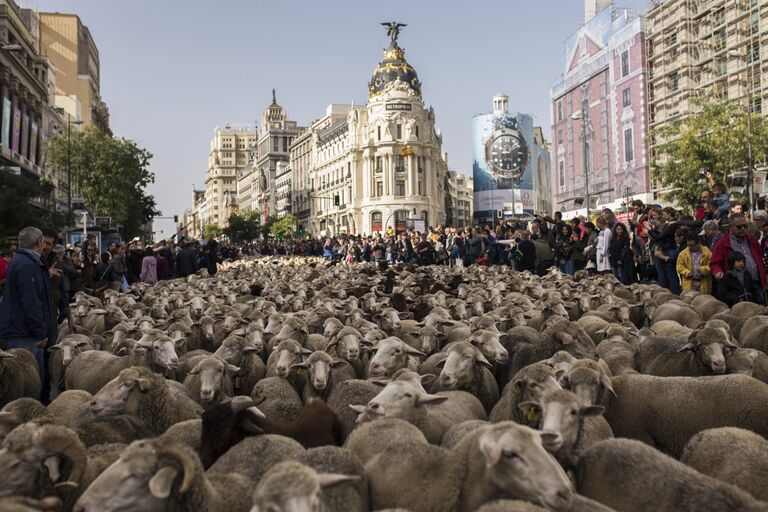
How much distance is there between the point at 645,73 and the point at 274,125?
11207cm

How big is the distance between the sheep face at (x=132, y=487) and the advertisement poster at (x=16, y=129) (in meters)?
49.5

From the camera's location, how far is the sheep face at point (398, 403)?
466 cm

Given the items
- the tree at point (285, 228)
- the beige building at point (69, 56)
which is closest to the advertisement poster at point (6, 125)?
the beige building at point (69, 56)

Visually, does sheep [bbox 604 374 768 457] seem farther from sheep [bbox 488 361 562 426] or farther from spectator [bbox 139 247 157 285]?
spectator [bbox 139 247 157 285]

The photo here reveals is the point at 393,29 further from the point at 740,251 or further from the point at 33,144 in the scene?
the point at 740,251

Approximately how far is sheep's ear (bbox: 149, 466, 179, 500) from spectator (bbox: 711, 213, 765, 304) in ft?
27.1

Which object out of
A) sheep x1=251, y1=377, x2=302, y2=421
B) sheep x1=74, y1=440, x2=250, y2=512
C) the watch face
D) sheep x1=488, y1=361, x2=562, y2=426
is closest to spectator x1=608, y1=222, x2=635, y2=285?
sheep x1=251, y1=377, x2=302, y2=421

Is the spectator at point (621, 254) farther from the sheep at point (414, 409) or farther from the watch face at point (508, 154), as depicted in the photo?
the watch face at point (508, 154)

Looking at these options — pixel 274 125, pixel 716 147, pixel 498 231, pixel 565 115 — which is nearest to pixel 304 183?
pixel 274 125

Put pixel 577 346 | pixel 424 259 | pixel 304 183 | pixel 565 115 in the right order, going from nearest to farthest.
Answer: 1. pixel 577 346
2. pixel 424 259
3. pixel 565 115
4. pixel 304 183

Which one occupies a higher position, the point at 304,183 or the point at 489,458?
the point at 304,183

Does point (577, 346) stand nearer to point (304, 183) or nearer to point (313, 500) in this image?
point (313, 500)

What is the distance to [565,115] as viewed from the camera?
79.4m

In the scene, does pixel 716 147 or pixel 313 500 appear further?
pixel 716 147
